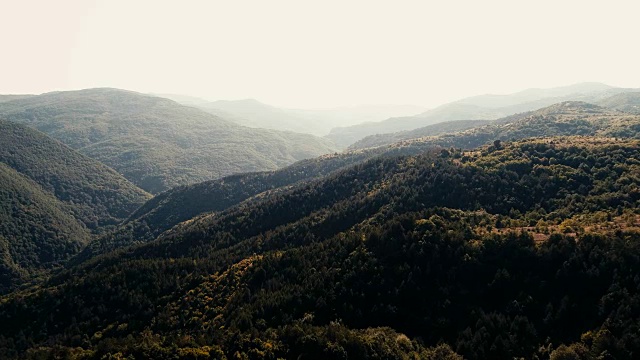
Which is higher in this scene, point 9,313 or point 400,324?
point 400,324

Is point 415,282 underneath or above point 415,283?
above

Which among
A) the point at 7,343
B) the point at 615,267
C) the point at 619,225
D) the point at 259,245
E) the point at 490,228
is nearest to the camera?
the point at 615,267

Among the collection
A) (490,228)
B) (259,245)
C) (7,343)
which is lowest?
(7,343)

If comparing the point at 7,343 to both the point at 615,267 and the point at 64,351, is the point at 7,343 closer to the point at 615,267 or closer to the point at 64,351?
the point at 64,351

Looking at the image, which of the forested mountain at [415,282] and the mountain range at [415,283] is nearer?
the mountain range at [415,283]

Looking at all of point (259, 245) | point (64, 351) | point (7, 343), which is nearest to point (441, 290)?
point (64, 351)

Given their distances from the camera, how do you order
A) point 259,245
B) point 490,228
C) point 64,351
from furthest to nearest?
point 259,245 → point 490,228 → point 64,351

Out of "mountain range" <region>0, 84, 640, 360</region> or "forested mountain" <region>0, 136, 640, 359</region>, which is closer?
"mountain range" <region>0, 84, 640, 360</region>

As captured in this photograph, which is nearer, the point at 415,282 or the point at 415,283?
the point at 415,283
